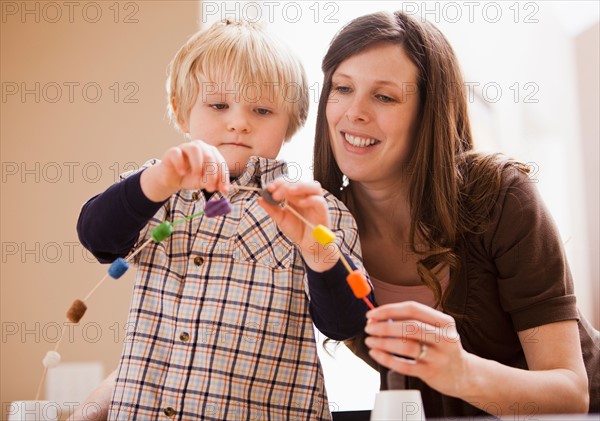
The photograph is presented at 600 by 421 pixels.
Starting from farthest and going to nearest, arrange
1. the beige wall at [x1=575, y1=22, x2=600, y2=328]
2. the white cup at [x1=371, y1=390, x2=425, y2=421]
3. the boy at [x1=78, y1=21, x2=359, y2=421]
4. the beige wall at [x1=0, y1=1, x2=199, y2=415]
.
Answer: the beige wall at [x1=575, y1=22, x2=600, y2=328] < the beige wall at [x1=0, y1=1, x2=199, y2=415] < the boy at [x1=78, y1=21, x2=359, y2=421] < the white cup at [x1=371, y1=390, x2=425, y2=421]

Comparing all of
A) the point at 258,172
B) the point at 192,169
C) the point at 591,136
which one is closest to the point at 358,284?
the point at 192,169

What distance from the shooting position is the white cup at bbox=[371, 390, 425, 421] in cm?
84

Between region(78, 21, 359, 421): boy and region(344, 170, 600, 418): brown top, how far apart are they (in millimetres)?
261

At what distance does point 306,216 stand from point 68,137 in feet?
5.65

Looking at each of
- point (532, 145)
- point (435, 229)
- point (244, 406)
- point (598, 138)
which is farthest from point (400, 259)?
point (598, 138)

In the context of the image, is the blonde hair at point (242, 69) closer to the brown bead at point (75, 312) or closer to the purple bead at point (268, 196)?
the purple bead at point (268, 196)

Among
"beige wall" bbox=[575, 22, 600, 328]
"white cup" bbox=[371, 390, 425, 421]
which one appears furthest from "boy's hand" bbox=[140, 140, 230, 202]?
"beige wall" bbox=[575, 22, 600, 328]

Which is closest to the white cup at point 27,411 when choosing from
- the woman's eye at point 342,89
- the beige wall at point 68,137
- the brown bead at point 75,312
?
the brown bead at point 75,312

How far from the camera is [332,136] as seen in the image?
143 centimetres

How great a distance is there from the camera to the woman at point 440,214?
1285 mm

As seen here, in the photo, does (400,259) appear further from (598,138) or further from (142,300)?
(598,138)

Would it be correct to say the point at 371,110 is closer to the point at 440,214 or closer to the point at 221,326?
the point at 440,214

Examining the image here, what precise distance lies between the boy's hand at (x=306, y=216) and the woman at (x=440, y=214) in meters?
0.13

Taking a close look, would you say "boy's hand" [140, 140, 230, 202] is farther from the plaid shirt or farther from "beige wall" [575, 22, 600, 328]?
"beige wall" [575, 22, 600, 328]
